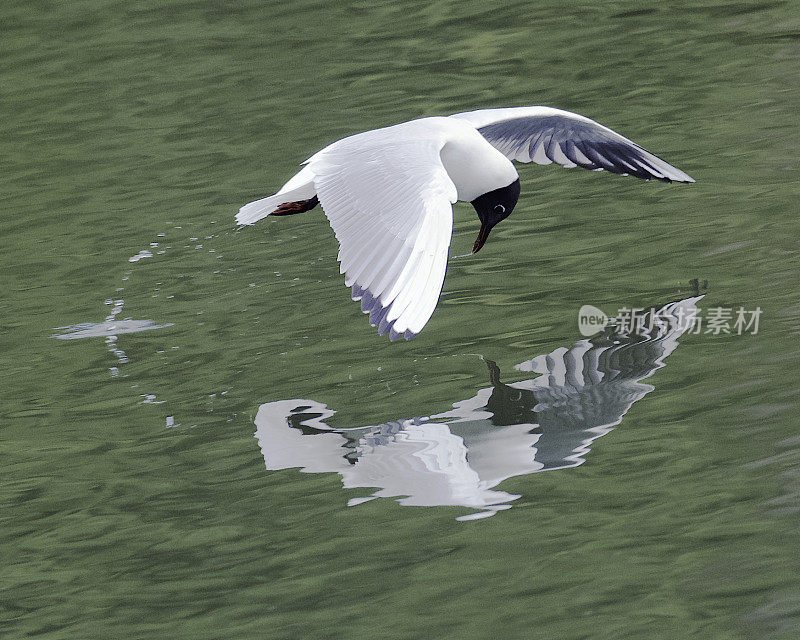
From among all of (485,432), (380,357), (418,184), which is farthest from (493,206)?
(485,432)

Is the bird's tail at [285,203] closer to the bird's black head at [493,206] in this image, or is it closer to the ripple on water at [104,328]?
the ripple on water at [104,328]

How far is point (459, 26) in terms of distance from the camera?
10.7 meters

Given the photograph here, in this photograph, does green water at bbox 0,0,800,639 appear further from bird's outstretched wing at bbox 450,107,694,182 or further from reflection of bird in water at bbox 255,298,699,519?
bird's outstretched wing at bbox 450,107,694,182

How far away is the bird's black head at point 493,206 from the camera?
231 inches

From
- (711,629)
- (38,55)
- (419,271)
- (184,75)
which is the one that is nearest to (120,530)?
(419,271)

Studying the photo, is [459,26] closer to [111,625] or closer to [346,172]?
[346,172]

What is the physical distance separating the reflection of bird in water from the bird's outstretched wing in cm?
153

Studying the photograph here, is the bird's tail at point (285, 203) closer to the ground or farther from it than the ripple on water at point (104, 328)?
farther from it

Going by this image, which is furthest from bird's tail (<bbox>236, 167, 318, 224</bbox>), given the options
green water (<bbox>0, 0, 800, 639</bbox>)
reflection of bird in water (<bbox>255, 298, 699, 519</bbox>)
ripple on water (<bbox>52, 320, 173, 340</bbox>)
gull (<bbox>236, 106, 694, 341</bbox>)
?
reflection of bird in water (<bbox>255, 298, 699, 519</bbox>)

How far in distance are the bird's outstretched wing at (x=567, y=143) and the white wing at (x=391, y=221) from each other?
1171mm

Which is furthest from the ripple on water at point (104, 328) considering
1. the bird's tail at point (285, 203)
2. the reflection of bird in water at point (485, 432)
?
the reflection of bird in water at point (485, 432)

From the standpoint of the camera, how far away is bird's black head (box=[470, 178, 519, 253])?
5.88 metres

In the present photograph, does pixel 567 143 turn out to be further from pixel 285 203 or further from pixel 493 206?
pixel 285 203

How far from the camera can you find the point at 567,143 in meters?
6.46
